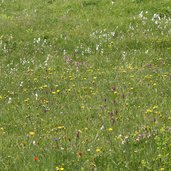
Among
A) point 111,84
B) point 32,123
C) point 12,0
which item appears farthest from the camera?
point 12,0

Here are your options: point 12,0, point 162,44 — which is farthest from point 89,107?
point 12,0

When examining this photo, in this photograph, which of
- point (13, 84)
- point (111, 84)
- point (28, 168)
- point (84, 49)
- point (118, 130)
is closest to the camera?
point (28, 168)

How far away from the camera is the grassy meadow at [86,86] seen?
20.6 feet

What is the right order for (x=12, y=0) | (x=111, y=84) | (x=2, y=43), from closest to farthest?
(x=111, y=84)
(x=2, y=43)
(x=12, y=0)

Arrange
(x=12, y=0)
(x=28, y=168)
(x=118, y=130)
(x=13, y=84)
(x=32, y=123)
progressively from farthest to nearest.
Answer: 1. (x=12, y=0)
2. (x=13, y=84)
3. (x=32, y=123)
4. (x=118, y=130)
5. (x=28, y=168)

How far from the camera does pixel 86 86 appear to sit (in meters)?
10.6

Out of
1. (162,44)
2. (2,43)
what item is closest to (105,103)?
(162,44)

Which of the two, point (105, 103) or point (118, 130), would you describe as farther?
point (105, 103)

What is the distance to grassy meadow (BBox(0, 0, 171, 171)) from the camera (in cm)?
627

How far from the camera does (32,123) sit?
8523 millimetres

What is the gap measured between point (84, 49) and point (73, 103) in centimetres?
569

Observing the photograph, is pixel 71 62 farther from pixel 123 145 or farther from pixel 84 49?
pixel 123 145

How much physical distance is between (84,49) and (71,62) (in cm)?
155

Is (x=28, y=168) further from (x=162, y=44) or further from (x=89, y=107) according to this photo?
(x=162, y=44)
